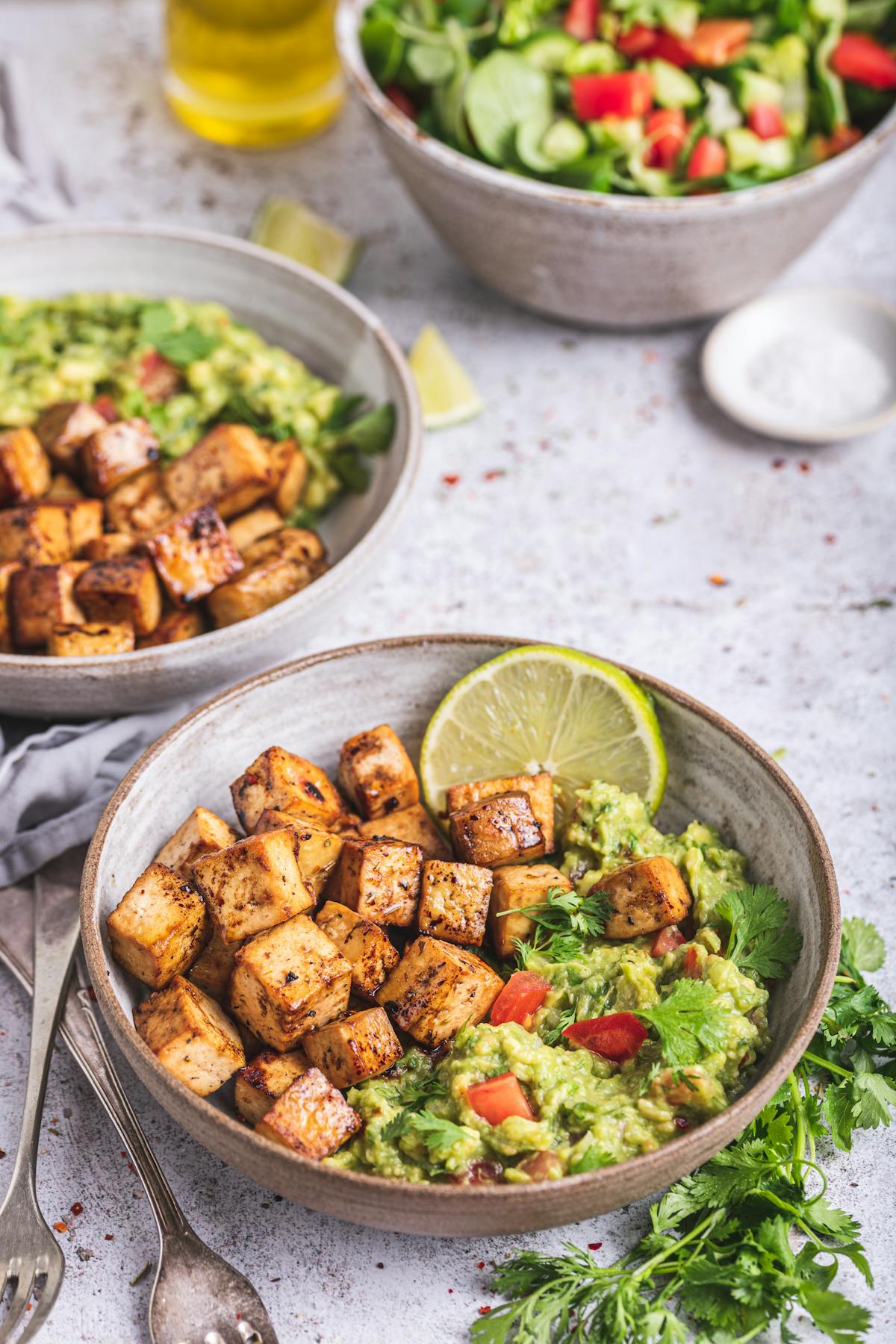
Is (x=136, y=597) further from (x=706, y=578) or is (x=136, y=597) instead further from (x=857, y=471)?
(x=857, y=471)

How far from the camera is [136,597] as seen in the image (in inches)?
90.1

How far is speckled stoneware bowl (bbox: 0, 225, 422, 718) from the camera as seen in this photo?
223 centimetres

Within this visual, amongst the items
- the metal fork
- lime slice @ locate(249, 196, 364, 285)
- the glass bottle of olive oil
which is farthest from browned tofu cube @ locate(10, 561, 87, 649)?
the glass bottle of olive oil

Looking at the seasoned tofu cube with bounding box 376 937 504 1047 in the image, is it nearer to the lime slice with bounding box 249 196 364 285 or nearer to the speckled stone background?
the speckled stone background

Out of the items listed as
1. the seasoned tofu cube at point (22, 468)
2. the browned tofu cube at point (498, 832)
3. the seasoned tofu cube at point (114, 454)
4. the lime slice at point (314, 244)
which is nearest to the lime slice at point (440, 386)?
the lime slice at point (314, 244)

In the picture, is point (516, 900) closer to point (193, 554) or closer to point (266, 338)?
point (193, 554)

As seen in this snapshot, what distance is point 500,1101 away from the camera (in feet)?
5.41

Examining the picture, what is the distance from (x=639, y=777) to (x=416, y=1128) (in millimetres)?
680

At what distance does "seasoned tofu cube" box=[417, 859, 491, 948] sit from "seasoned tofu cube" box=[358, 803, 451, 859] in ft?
0.47

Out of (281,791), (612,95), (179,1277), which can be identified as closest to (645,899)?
(281,791)

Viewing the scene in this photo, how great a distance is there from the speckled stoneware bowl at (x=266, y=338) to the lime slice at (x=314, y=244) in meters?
0.38

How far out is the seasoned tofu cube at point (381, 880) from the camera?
6.22 feet

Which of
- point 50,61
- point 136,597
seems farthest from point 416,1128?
point 50,61

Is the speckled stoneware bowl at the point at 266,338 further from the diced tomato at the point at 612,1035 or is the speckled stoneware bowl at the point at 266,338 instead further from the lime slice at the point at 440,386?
the diced tomato at the point at 612,1035
